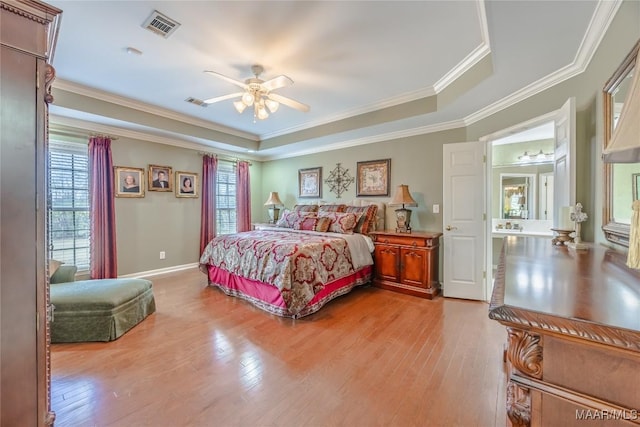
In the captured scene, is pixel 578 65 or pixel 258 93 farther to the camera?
pixel 258 93

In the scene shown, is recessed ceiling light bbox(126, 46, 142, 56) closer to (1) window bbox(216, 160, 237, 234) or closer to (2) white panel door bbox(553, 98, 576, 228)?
(1) window bbox(216, 160, 237, 234)

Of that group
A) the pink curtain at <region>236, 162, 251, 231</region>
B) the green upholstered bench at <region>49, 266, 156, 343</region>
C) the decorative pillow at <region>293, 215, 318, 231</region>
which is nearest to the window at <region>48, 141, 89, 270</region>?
the green upholstered bench at <region>49, 266, 156, 343</region>

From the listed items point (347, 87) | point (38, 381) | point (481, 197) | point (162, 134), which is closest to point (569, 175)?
point (481, 197)

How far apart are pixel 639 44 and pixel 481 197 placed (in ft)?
7.85

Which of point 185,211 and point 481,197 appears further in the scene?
point 185,211

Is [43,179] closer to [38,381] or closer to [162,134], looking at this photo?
[38,381]

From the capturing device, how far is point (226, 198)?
5.74 metres

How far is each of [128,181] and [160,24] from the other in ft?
9.71

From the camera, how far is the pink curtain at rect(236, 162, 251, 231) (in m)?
5.84

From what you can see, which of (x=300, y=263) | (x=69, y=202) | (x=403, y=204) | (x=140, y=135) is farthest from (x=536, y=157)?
(x=69, y=202)

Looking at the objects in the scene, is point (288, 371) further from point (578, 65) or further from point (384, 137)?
point (384, 137)

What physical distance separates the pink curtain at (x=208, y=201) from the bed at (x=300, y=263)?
1321mm

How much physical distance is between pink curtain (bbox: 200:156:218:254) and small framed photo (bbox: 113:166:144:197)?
104cm

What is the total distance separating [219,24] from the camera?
84.6 inches
